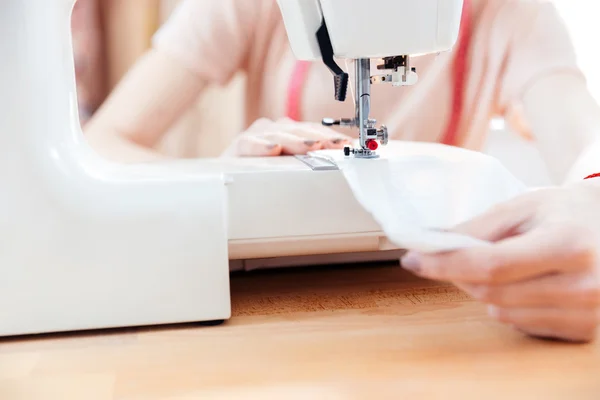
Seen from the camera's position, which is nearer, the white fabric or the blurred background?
the white fabric

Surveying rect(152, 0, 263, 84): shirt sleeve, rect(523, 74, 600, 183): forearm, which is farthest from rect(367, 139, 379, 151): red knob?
rect(152, 0, 263, 84): shirt sleeve

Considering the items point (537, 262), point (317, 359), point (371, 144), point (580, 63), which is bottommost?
point (317, 359)

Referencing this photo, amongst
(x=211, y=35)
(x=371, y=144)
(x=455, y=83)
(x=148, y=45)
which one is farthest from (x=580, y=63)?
(x=148, y=45)

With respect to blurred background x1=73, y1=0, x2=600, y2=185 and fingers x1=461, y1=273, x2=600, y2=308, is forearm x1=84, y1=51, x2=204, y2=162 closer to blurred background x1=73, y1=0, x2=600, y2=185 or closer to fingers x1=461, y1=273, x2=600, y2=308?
blurred background x1=73, y1=0, x2=600, y2=185

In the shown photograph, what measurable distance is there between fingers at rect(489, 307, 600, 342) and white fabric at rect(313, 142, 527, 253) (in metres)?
0.12

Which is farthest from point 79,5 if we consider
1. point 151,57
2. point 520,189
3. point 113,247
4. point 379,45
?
point 520,189

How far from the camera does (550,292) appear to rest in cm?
66

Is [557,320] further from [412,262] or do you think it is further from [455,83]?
[455,83]

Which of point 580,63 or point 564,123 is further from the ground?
point 580,63

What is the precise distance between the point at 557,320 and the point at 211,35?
958mm

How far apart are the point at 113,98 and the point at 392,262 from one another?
71cm

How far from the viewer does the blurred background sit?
1.33 metres

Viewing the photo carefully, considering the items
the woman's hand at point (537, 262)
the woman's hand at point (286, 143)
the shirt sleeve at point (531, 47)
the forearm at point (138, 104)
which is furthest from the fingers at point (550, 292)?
the forearm at point (138, 104)

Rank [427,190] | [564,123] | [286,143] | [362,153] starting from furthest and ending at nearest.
A: [564,123] → [286,143] → [362,153] → [427,190]
